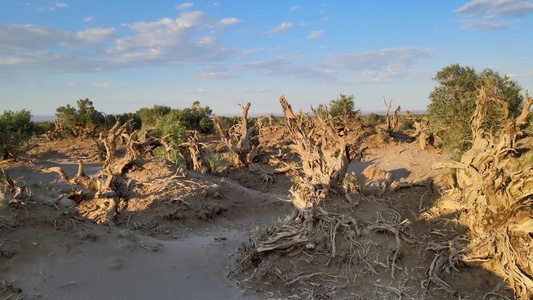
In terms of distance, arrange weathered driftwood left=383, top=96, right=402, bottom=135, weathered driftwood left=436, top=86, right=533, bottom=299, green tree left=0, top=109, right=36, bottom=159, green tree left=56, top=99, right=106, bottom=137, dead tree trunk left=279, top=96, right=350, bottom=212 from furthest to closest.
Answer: green tree left=56, top=99, right=106, bottom=137
weathered driftwood left=383, top=96, right=402, bottom=135
green tree left=0, top=109, right=36, bottom=159
dead tree trunk left=279, top=96, right=350, bottom=212
weathered driftwood left=436, top=86, right=533, bottom=299

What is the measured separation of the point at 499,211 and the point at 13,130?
21233 mm

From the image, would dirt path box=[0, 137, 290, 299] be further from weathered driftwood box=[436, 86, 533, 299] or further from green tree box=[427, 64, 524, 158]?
green tree box=[427, 64, 524, 158]

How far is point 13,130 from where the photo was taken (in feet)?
61.1

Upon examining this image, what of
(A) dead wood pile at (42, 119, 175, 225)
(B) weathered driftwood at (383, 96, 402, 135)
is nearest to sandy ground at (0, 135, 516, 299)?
(A) dead wood pile at (42, 119, 175, 225)

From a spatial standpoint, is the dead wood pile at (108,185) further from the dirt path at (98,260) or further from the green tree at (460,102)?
the green tree at (460,102)

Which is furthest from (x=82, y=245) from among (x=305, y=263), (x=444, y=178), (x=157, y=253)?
(x=444, y=178)

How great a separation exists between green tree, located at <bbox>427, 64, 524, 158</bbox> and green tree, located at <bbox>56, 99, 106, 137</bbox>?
68.1 ft

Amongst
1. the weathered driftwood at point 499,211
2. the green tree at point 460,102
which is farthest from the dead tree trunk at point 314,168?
the green tree at point 460,102

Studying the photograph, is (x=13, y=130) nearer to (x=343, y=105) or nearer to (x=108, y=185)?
(x=108, y=185)

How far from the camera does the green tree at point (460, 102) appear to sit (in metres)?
13.2

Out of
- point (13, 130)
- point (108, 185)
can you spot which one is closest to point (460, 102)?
point (108, 185)

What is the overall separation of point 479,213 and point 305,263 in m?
3.00

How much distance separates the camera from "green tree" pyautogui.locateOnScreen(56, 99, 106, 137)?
24469 millimetres

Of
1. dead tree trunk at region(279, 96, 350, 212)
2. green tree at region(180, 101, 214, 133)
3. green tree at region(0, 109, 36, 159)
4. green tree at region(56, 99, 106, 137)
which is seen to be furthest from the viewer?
green tree at region(180, 101, 214, 133)
